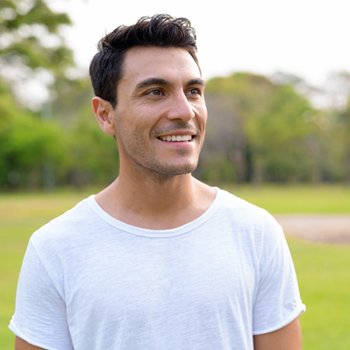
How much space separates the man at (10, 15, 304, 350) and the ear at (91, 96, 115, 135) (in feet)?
0.13

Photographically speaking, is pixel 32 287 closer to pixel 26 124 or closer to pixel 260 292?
pixel 260 292

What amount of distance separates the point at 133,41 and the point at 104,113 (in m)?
0.26

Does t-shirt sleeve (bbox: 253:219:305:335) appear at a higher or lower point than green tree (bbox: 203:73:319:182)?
higher

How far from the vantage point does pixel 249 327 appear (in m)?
1.93

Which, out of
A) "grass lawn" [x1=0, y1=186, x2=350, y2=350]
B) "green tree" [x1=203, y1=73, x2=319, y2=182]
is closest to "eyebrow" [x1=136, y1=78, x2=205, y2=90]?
"grass lawn" [x1=0, y1=186, x2=350, y2=350]

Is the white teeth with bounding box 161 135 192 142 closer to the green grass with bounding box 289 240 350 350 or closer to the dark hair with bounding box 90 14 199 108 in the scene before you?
the dark hair with bounding box 90 14 199 108

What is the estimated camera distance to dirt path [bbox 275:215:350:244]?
16.8 meters

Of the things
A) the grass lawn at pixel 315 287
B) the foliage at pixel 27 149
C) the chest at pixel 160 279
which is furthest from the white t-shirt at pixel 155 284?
the foliage at pixel 27 149

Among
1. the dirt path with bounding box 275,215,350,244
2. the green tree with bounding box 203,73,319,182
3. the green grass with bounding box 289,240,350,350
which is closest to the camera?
the green grass with bounding box 289,240,350,350

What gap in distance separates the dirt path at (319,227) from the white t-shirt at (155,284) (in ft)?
46.9

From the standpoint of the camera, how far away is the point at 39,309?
1927 millimetres

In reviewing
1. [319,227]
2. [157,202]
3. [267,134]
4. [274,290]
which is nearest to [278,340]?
[274,290]

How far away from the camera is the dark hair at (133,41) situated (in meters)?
1.98

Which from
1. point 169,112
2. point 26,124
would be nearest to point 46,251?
point 169,112
